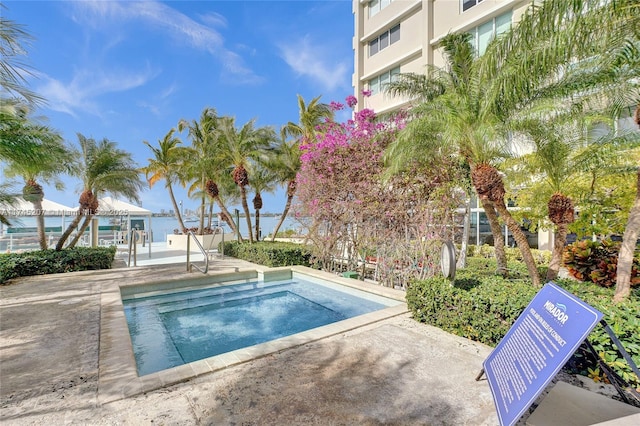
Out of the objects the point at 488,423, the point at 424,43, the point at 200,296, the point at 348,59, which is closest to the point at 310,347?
the point at 488,423

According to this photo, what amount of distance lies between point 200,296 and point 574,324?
9.08 metres

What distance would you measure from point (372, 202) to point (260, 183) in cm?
955

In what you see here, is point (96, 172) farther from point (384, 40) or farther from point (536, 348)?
point (384, 40)

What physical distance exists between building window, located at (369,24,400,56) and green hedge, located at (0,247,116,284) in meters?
21.7

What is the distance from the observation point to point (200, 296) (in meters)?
9.41

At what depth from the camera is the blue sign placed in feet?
7.76

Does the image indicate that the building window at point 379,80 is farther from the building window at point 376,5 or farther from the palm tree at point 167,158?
the palm tree at point 167,158

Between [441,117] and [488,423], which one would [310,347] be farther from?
[441,117]

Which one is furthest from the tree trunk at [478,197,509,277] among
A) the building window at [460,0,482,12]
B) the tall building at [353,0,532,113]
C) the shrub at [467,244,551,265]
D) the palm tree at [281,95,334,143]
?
the building window at [460,0,482,12]

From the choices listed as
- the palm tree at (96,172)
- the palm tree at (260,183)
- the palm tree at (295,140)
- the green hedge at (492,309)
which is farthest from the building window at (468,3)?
the palm tree at (96,172)

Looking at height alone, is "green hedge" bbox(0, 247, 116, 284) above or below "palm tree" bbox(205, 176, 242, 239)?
below

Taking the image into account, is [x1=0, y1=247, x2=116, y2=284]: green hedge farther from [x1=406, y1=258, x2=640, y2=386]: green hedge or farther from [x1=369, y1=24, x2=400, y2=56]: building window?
[x1=369, y1=24, x2=400, y2=56]: building window

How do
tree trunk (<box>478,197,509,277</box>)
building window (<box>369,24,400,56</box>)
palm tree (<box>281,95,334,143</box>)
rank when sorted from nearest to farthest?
tree trunk (<box>478,197,509,277</box>) → palm tree (<box>281,95,334,143</box>) → building window (<box>369,24,400,56</box>)

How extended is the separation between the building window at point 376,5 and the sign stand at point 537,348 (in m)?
25.0
